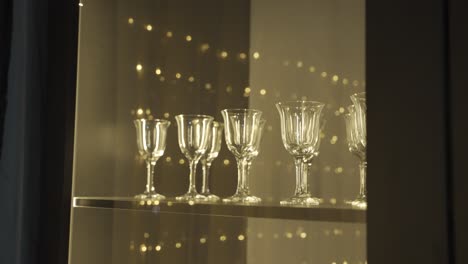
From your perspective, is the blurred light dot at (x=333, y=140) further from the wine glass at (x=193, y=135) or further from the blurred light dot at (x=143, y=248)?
the blurred light dot at (x=143, y=248)

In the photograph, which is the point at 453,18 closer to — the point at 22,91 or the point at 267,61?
the point at 267,61

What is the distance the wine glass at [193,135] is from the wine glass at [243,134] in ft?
0.24

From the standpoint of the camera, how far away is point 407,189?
0.60m

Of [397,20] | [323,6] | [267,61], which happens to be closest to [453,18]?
[397,20]

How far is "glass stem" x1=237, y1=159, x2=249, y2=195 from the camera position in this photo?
1112 millimetres

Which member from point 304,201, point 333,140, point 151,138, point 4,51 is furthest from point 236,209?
point 4,51

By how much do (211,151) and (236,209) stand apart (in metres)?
0.26

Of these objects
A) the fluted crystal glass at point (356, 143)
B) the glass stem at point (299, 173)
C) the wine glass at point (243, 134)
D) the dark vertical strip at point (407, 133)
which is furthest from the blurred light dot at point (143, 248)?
the dark vertical strip at point (407, 133)

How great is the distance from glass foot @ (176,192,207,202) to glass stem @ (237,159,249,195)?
7 cm

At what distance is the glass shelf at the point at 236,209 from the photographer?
771 millimetres

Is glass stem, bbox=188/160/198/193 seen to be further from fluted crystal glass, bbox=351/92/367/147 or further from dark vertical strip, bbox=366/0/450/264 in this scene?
dark vertical strip, bbox=366/0/450/264

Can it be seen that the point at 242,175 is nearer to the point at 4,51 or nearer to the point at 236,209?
the point at 236,209

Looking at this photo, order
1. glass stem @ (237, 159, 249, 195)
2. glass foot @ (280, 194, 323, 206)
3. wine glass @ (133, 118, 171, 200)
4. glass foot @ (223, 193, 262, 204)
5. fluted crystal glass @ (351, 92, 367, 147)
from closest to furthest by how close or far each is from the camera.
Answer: fluted crystal glass @ (351, 92, 367, 147), glass foot @ (280, 194, 323, 206), glass foot @ (223, 193, 262, 204), glass stem @ (237, 159, 249, 195), wine glass @ (133, 118, 171, 200)

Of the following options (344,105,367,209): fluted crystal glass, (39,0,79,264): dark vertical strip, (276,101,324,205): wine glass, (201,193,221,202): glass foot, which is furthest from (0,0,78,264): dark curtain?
(344,105,367,209): fluted crystal glass
